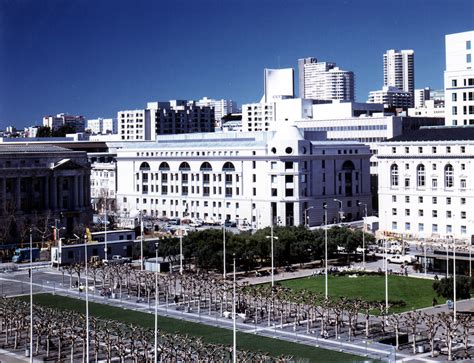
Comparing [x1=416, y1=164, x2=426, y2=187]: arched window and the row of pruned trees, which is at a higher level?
[x1=416, y1=164, x2=426, y2=187]: arched window

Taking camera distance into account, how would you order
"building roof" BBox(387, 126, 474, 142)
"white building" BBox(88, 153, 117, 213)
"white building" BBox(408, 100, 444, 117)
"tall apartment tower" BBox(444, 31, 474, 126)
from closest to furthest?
"building roof" BBox(387, 126, 474, 142) < "tall apartment tower" BBox(444, 31, 474, 126) < "white building" BBox(88, 153, 117, 213) < "white building" BBox(408, 100, 444, 117)

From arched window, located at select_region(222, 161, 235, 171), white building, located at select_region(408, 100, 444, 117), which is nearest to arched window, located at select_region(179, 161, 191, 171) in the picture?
arched window, located at select_region(222, 161, 235, 171)

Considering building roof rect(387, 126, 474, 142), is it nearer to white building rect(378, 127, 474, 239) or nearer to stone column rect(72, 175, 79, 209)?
white building rect(378, 127, 474, 239)

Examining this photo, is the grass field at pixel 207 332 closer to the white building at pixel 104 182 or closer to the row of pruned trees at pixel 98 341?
the row of pruned trees at pixel 98 341

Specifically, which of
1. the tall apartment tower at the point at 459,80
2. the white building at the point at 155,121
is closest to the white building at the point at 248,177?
the tall apartment tower at the point at 459,80

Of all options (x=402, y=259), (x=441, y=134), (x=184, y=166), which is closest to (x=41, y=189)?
(x=184, y=166)

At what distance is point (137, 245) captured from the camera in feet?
212

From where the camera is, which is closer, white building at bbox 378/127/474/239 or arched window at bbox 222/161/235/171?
white building at bbox 378/127/474/239

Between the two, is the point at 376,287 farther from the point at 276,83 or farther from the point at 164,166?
the point at 276,83

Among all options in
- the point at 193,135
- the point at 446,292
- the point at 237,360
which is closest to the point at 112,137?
the point at 193,135

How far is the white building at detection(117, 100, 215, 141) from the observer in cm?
14588

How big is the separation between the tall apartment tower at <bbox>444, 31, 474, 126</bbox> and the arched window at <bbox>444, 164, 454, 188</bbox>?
Result: 12.0 m

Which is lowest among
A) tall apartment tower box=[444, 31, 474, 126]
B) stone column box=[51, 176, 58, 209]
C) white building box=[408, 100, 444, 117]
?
stone column box=[51, 176, 58, 209]

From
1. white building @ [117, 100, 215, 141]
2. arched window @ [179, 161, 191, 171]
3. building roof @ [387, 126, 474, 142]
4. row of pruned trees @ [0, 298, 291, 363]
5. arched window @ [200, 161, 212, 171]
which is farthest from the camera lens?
white building @ [117, 100, 215, 141]
